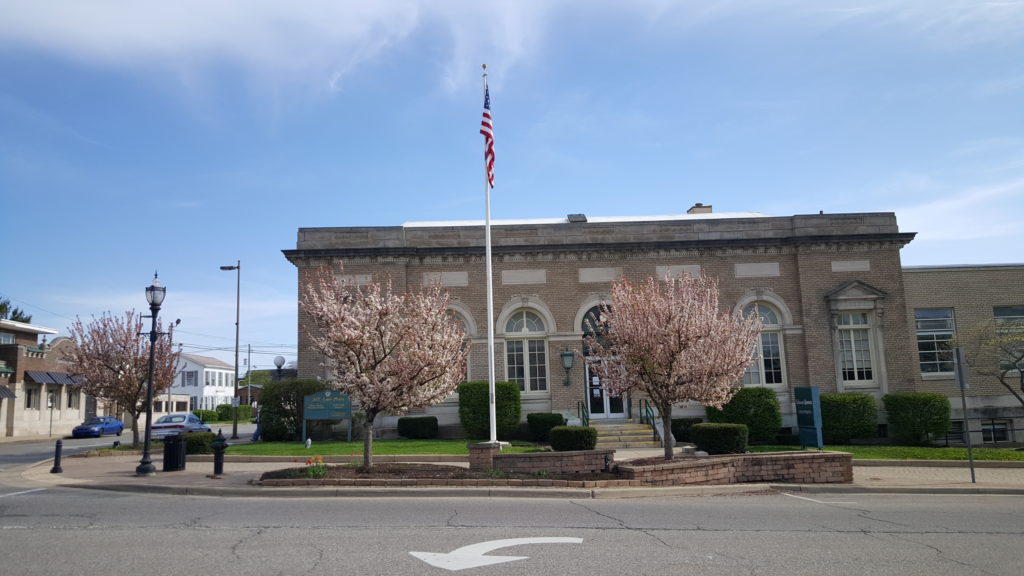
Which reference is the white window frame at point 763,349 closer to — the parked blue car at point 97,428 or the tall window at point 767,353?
the tall window at point 767,353

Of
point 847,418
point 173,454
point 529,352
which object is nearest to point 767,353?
point 847,418

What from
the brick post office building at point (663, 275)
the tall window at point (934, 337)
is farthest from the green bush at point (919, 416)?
the tall window at point (934, 337)

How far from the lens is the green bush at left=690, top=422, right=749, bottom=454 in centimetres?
1744

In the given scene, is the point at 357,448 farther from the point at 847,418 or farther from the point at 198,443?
the point at 847,418

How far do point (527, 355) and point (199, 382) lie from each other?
65340 mm

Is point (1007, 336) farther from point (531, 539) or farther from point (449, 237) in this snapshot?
point (531, 539)

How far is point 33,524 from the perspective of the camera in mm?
9547

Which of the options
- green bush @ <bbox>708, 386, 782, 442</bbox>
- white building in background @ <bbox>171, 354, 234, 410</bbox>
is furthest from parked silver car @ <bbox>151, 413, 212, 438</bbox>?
white building in background @ <bbox>171, 354, 234, 410</bbox>

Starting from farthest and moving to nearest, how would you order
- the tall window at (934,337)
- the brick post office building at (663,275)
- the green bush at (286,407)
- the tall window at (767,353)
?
the tall window at (934,337)
the tall window at (767,353)
the brick post office building at (663,275)
the green bush at (286,407)

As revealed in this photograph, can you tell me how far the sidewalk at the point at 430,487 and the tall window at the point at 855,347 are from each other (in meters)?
8.08

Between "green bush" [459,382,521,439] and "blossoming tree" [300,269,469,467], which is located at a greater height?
→ "blossoming tree" [300,269,469,467]

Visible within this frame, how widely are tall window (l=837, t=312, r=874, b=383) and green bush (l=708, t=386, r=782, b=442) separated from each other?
11.8 ft

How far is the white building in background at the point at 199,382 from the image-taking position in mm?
79500

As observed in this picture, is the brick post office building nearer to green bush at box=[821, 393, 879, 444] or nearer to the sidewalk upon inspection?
green bush at box=[821, 393, 879, 444]
